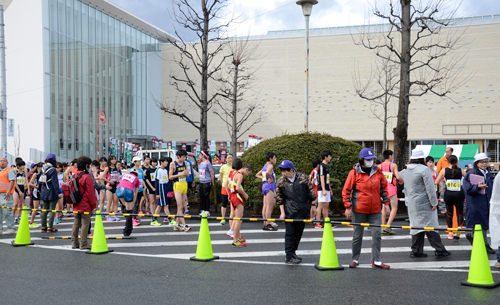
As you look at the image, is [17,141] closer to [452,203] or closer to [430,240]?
[452,203]

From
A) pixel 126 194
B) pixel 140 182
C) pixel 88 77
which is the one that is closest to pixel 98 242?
pixel 126 194

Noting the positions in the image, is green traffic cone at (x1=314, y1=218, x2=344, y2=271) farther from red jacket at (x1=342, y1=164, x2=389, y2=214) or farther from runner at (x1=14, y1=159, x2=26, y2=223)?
runner at (x1=14, y1=159, x2=26, y2=223)

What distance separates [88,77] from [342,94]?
941 inches

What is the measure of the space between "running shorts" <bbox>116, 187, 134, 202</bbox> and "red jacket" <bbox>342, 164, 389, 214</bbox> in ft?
20.1

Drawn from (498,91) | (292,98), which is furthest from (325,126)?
(498,91)

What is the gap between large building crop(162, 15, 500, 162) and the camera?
1702 inches

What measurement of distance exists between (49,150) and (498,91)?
127ft

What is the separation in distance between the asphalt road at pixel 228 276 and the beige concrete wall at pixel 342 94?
37.4 meters

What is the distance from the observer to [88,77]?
40.7m

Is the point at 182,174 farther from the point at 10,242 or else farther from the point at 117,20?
the point at 117,20

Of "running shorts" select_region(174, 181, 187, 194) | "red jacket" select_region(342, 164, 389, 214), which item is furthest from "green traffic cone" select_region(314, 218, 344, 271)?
"running shorts" select_region(174, 181, 187, 194)

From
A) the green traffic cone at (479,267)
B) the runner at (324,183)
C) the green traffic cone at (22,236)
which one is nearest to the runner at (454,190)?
the runner at (324,183)

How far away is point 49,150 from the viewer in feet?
117

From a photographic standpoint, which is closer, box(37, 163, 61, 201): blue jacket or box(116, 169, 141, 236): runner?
box(116, 169, 141, 236): runner
